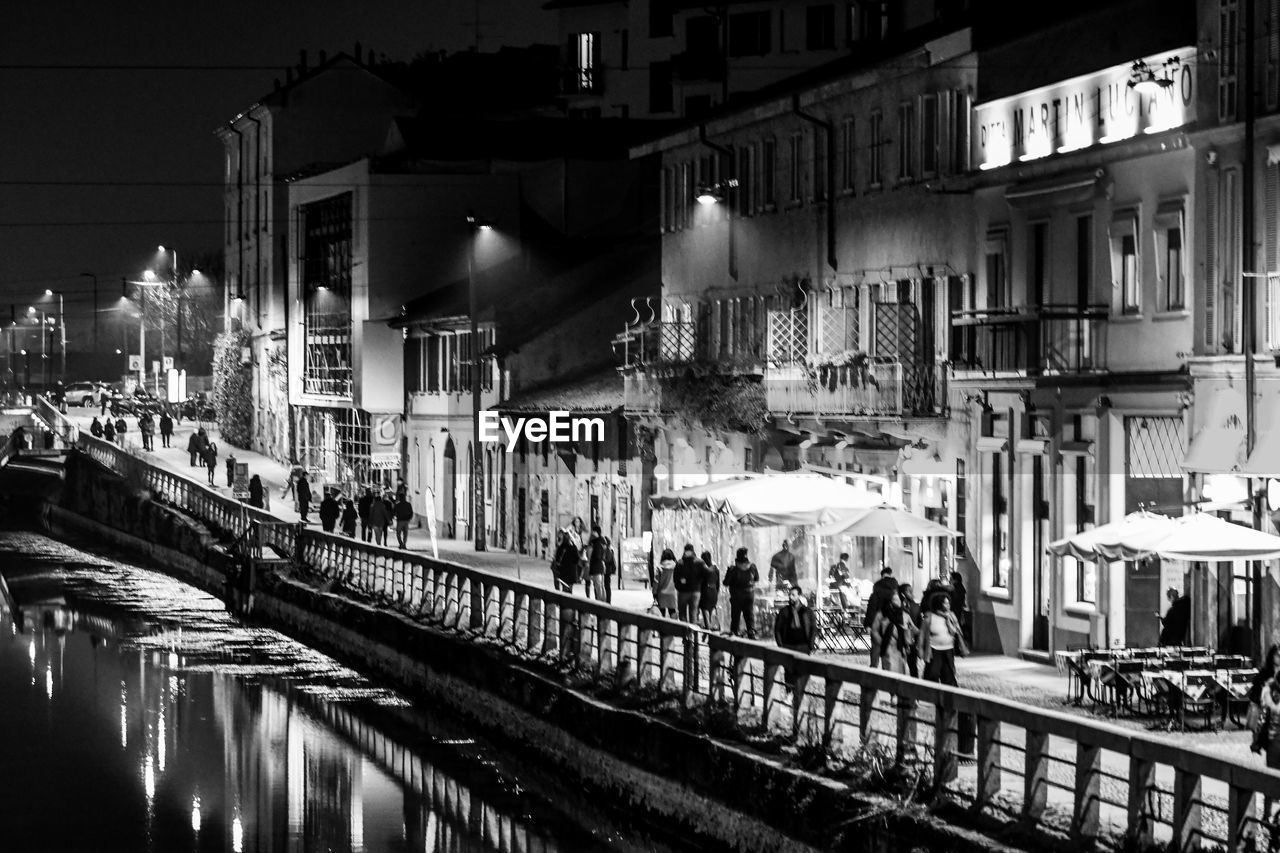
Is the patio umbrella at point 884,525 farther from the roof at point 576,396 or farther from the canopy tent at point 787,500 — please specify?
the roof at point 576,396

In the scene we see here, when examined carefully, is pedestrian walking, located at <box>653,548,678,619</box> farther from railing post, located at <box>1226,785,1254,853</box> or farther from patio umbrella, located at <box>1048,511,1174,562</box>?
railing post, located at <box>1226,785,1254,853</box>

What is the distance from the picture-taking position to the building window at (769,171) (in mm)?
47156

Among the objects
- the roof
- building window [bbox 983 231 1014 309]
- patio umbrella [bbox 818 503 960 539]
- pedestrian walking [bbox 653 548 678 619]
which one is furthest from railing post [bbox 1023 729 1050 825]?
the roof

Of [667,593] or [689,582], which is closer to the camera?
[689,582]

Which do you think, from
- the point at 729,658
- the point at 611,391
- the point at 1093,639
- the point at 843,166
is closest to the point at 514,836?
the point at 729,658

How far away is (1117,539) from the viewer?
27359 mm

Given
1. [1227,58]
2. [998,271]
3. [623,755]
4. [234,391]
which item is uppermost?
[1227,58]

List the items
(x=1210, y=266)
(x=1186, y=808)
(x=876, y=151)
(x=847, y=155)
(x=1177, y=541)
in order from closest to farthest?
(x=1186, y=808), (x=1177, y=541), (x=1210, y=266), (x=876, y=151), (x=847, y=155)

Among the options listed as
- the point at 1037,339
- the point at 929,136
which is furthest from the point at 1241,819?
the point at 929,136

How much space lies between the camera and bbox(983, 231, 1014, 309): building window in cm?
3581

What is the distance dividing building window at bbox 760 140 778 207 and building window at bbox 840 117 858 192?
3.76m

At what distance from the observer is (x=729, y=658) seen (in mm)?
29312

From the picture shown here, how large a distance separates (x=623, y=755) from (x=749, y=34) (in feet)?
158

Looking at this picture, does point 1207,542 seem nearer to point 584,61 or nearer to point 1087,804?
point 1087,804
